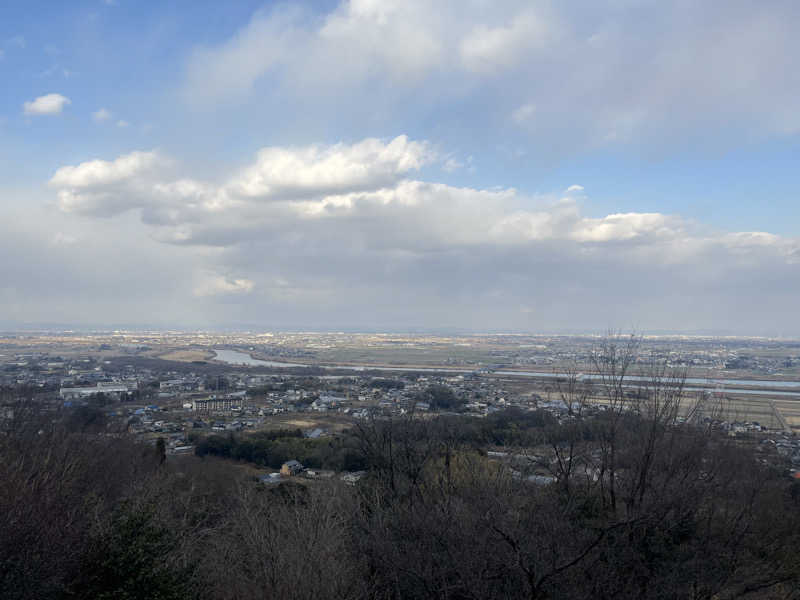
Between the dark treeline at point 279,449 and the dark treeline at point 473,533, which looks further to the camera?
the dark treeline at point 279,449

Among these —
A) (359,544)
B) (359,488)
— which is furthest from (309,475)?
(359,544)

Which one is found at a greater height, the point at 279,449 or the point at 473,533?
the point at 473,533

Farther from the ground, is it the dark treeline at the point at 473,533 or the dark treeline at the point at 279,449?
the dark treeline at the point at 473,533

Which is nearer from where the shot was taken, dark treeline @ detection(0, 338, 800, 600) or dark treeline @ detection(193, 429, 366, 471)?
dark treeline @ detection(0, 338, 800, 600)

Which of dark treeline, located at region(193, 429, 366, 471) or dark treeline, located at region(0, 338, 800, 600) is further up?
dark treeline, located at region(0, 338, 800, 600)

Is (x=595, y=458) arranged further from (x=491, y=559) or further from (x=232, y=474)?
(x=232, y=474)

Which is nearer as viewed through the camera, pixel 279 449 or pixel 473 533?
pixel 473 533

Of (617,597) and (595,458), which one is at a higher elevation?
(595,458)

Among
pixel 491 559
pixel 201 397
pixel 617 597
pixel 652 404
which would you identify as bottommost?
pixel 201 397
